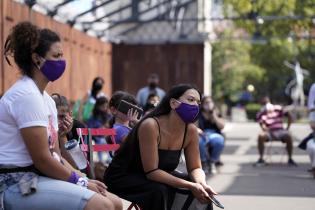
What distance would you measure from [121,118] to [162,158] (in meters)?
A: 2.09

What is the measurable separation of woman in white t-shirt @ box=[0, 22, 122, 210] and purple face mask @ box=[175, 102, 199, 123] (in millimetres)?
1625

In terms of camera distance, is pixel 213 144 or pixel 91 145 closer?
pixel 91 145

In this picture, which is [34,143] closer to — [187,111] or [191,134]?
[187,111]

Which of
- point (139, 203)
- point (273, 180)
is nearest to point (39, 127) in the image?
point (139, 203)

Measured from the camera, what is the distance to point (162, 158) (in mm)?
6660

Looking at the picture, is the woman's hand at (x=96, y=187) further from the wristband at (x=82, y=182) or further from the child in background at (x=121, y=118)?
the child in background at (x=121, y=118)

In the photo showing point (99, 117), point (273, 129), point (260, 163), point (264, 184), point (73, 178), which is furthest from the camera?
point (273, 129)

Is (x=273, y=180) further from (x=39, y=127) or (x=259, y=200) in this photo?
(x=39, y=127)

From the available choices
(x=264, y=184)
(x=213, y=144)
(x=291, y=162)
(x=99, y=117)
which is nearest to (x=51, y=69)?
(x=264, y=184)

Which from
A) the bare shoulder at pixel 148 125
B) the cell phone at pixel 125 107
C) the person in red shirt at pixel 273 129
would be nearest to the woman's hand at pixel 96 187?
the bare shoulder at pixel 148 125

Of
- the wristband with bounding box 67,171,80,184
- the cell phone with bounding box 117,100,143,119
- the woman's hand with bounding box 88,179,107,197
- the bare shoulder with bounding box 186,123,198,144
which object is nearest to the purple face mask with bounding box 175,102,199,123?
the bare shoulder with bounding box 186,123,198,144

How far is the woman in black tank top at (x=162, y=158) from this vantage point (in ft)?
21.1

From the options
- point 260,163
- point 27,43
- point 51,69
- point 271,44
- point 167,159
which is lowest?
point 260,163

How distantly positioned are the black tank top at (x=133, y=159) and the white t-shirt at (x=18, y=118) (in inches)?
66.5
